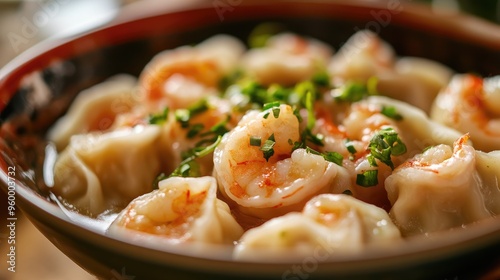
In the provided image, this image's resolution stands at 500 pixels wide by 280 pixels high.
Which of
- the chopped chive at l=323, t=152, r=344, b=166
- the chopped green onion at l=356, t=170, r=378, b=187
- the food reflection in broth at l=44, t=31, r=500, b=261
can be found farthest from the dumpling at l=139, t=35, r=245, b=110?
the chopped green onion at l=356, t=170, r=378, b=187

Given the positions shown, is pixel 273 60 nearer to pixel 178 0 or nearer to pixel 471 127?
pixel 471 127

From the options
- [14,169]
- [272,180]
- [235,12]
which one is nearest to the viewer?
[272,180]

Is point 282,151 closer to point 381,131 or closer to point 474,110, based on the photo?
point 381,131

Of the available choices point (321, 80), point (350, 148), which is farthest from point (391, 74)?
point (350, 148)

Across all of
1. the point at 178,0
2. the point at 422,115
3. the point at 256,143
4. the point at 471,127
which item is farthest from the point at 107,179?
the point at 178,0

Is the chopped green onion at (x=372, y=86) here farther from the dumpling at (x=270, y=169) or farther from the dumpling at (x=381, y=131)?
the dumpling at (x=270, y=169)

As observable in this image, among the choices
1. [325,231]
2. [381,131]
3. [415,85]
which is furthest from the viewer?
[415,85]

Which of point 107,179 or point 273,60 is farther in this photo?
point 273,60

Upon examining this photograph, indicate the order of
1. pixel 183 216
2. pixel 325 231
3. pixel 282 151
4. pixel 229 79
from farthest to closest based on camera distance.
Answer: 1. pixel 229 79
2. pixel 282 151
3. pixel 183 216
4. pixel 325 231
